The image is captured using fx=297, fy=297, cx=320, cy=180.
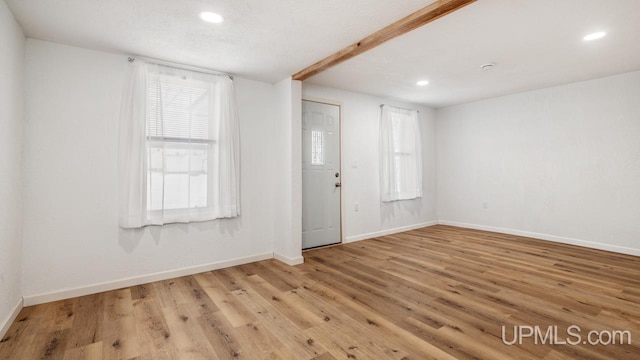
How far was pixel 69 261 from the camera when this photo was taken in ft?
9.34

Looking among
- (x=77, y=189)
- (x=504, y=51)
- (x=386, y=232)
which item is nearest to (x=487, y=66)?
(x=504, y=51)

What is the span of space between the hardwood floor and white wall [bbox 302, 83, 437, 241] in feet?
4.24

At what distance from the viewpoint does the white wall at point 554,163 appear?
420 cm

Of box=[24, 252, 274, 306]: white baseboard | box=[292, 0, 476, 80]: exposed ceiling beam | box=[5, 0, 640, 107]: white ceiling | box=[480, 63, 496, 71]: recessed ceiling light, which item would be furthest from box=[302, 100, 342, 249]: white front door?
box=[480, 63, 496, 71]: recessed ceiling light

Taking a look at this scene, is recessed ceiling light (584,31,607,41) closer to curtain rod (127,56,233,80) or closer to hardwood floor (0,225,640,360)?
hardwood floor (0,225,640,360)

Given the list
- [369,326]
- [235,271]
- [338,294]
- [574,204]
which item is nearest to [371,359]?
[369,326]

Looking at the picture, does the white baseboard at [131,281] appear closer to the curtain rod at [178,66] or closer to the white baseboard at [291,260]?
the white baseboard at [291,260]

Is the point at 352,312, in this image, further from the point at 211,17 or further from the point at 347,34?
the point at 211,17

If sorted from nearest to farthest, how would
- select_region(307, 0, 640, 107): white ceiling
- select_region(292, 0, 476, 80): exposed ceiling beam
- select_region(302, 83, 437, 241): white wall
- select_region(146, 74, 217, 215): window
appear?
select_region(292, 0, 476, 80): exposed ceiling beam, select_region(307, 0, 640, 107): white ceiling, select_region(146, 74, 217, 215): window, select_region(302, 83, 437, 241): white wall

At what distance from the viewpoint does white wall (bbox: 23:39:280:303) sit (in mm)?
2713

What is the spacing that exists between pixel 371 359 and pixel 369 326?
0.41m

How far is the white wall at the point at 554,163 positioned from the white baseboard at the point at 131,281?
173 inches

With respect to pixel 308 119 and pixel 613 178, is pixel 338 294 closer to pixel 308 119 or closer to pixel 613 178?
pixel 308 119

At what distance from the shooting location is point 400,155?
5.73m
